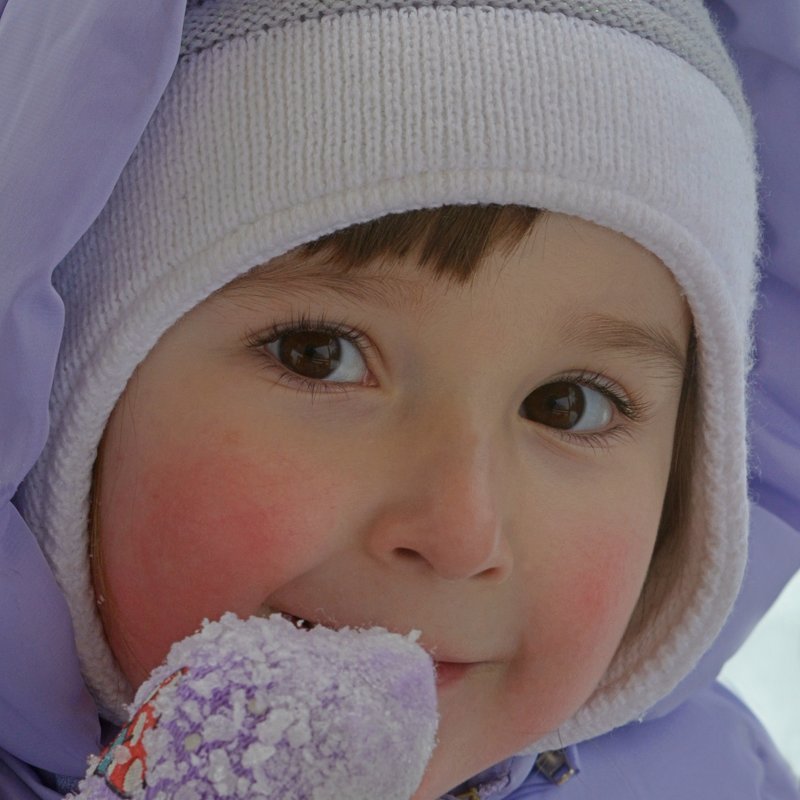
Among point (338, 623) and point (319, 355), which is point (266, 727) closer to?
point (338, 623)

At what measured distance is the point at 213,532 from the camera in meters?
0.94

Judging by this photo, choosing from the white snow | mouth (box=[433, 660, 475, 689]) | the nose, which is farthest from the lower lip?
the white snow

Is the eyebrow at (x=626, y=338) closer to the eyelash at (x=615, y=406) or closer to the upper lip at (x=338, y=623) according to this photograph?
the eyelash at (x=615, y=406)

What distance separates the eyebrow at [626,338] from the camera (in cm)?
100

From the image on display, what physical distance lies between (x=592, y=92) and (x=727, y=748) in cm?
88

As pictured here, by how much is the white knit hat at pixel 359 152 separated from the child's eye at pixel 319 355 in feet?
0.24

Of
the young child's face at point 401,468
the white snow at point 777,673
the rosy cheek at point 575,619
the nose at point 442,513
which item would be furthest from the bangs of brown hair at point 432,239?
the white snow at point 777,673

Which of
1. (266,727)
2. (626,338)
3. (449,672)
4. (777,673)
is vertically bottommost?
(777,673)

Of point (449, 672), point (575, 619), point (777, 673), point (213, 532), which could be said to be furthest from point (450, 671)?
point (777, 673)

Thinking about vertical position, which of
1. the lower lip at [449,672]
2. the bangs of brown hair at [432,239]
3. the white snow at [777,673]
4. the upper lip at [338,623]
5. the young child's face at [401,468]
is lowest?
the white snow at [777,673]

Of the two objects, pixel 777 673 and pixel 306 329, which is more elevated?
pixel 306 329

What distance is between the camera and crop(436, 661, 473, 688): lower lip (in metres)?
1.03

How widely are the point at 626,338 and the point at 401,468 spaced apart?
244 mm

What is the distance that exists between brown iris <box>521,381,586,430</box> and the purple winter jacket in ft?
1.26
